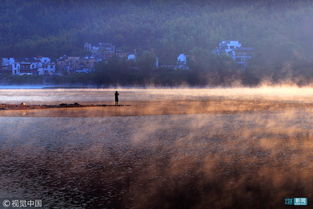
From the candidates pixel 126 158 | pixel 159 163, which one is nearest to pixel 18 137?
pixel 126 158

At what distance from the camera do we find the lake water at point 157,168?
10.4 metres

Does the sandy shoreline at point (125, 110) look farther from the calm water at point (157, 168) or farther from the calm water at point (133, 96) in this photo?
the calm water at point (157, 168)

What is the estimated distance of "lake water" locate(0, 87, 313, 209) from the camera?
1041 cm

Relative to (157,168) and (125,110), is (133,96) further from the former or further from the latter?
(157,168)

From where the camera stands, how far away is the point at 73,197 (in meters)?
10.4

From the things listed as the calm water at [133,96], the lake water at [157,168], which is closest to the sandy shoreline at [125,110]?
the calm water at [133,96]

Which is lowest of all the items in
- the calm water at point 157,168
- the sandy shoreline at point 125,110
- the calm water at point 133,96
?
the calm water at point 133,96

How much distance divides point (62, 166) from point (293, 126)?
16635mm

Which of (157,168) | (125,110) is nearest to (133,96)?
(125,110)

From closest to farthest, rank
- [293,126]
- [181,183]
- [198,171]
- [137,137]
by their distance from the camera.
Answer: [181,183] < [198,171] < [137,137] < [293,126]

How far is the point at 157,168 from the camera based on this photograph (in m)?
13.7

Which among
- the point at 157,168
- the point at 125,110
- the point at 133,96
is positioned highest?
the point at 157,168

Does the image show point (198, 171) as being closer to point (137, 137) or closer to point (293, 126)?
point (137, 137)

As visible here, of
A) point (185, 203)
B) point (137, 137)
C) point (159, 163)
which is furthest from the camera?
point (137, 137)
